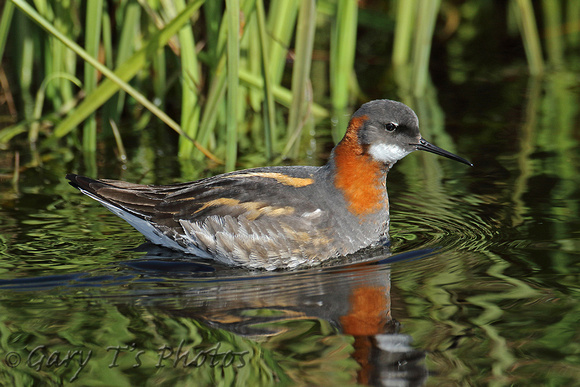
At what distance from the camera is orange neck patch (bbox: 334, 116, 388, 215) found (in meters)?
5.85

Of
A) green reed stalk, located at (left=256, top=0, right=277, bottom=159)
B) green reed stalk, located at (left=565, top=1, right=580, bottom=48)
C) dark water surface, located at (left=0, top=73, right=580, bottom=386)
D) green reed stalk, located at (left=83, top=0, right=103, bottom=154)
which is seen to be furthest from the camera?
green reed stalk, located at (left=565, top=1, right=580, bottom=48)

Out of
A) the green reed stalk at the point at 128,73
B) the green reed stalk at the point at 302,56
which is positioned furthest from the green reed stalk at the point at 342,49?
the green reed stalk at the point at 128,73

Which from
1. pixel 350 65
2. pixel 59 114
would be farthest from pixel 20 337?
pixel 350 65

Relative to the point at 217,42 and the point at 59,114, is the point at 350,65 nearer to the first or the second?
the point at 217,42

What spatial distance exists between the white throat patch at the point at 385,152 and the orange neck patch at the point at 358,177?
0.14 ft

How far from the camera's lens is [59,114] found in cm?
836

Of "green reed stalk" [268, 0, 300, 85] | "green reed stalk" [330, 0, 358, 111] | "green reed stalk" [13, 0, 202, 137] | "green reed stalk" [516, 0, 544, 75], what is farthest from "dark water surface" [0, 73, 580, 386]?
"green reed stalk" [516, 0, 544, 75]

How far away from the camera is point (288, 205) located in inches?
225

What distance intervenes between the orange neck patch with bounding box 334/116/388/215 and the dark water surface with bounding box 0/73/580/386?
34 centimetres

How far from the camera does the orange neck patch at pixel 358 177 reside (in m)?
5.85

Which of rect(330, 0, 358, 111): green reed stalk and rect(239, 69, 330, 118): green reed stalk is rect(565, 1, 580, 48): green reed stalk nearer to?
rect(330, 0, 358, 111): green reed stalk

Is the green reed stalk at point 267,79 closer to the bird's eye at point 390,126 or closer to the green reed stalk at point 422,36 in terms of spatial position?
the bird's eye at point 390,126

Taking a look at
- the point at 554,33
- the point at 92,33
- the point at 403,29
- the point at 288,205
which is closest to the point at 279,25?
the point at 92,33

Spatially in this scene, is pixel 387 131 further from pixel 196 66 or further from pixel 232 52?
pixel 196 66
